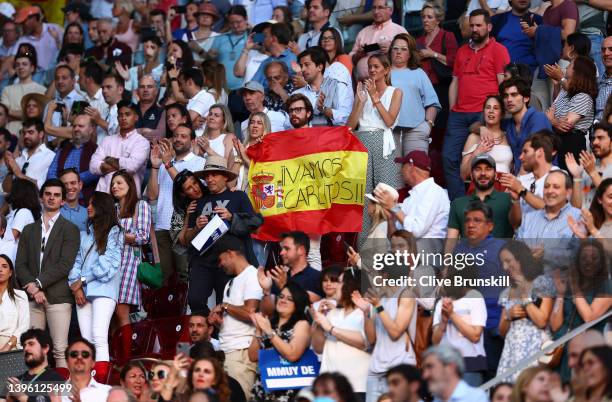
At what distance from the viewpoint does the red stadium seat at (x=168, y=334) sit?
45.7ft

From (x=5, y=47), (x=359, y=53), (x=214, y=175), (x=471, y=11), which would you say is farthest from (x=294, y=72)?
(x=5, y=47)

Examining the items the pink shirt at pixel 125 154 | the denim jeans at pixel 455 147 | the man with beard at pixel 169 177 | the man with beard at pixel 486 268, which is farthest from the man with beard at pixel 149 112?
the man with beard at pixel 486 268

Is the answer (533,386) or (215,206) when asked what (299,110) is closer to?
(215,206)

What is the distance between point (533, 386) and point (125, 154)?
740 cm

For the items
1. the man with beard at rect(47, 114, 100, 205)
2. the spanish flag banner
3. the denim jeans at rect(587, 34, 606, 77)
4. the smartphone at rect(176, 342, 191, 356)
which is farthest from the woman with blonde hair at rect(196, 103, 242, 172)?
the denim jeans at rect(587, 34, 606, 77)

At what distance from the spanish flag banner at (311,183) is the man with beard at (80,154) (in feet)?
8.47

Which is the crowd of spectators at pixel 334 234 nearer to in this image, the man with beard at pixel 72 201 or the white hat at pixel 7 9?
the man with beard at pixel 72 201

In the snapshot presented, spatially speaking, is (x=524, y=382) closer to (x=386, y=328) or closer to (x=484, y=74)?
(x=386, y=328)

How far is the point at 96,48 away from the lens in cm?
2075

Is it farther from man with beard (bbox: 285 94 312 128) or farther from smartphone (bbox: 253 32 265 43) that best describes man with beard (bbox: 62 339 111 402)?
smartphone (bbox: 253 32 265 43)

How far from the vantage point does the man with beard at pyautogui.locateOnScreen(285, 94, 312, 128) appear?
15.1 metres

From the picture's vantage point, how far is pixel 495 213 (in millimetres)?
12844

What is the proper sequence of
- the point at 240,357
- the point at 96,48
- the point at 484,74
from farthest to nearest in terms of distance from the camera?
1. the point at 96,48
2. the point at 484,74
3. the point at 240,357

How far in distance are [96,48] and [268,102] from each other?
5201 millimetres
